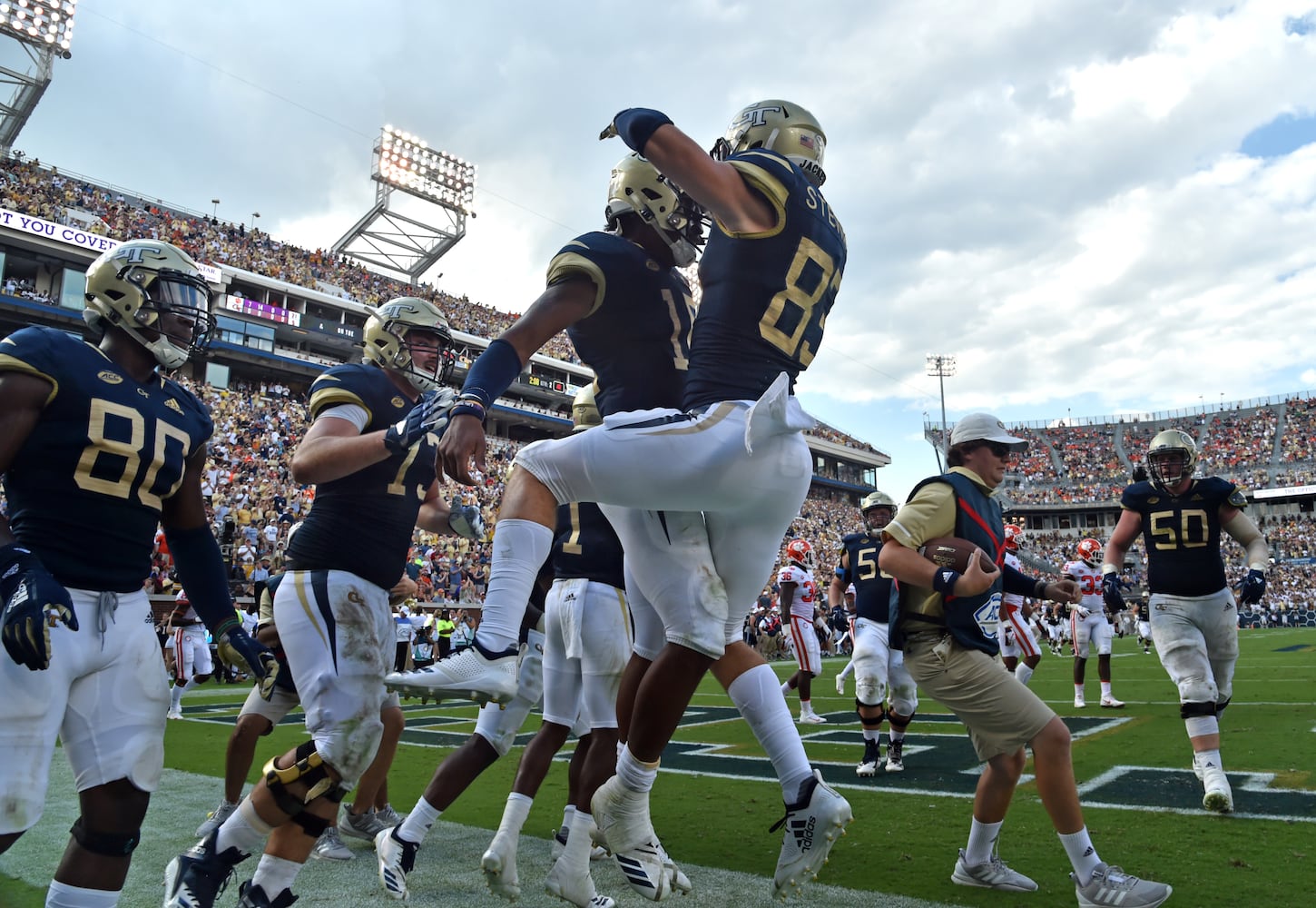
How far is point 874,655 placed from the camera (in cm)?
776

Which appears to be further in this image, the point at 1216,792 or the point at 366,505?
the point at 1216,792

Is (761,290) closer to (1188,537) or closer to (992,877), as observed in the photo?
(992,877)

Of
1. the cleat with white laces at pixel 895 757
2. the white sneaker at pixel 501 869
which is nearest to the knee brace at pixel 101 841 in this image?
the white sneaker at pixel 501 869

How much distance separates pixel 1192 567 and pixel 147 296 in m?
6.40

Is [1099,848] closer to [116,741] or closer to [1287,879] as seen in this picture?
[1287,879]

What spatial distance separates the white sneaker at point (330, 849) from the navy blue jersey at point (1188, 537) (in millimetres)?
5484

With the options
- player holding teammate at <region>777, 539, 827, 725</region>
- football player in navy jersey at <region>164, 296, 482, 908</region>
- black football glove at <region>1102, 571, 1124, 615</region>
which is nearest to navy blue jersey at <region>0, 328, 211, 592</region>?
football player in navy jersey at <region>164, 296, 482, 908</region>

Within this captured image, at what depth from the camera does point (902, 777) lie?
6.66 m

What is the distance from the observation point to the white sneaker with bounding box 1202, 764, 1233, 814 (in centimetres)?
507

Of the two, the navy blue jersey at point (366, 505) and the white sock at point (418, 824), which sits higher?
the navy blue jersey at point (366, 505)

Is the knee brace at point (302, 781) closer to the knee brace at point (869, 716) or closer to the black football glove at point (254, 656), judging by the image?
the black football glove at point (254, 656)

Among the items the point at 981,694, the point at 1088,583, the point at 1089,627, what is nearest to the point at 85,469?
the point at 981,694

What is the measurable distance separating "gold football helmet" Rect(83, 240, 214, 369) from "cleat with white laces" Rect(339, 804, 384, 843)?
10.0 feet

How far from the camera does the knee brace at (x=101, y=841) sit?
8.73 feet
